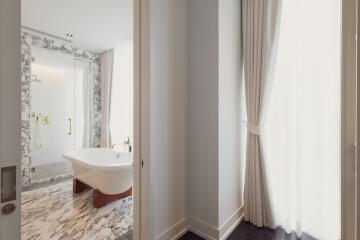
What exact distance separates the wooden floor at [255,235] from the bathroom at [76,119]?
2.39 feet

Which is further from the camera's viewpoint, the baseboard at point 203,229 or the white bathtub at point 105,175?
the white bathtub at point 105,175

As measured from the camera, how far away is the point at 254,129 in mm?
2020

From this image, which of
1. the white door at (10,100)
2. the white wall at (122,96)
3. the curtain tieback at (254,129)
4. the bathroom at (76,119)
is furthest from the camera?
the white wall at (122,96)

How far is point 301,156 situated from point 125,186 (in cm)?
218

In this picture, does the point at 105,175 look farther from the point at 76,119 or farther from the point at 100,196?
the point at 76,119

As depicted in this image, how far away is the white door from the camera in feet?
2.12

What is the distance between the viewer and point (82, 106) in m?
4.11

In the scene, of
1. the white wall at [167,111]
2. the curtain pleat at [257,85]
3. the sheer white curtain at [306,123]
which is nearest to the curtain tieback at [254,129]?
the curtain pleat at [257,85]

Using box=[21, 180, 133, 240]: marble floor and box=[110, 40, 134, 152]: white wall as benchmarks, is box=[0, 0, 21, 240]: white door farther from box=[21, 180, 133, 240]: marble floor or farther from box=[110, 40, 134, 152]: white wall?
box=[110, 40, 134, 152]: white wall

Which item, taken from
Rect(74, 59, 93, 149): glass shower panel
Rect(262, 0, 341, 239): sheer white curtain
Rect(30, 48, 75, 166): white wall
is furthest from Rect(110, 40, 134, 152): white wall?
Rect(262, 0, 341, 239): sheer white curtain

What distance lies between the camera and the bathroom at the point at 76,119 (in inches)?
94.0

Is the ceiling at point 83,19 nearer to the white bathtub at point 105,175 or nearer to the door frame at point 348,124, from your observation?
the white bathtub at point 105,175

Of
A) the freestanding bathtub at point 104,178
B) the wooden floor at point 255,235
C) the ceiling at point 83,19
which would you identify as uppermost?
the ceiling at point 83,19

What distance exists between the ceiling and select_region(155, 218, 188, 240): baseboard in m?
2.68
